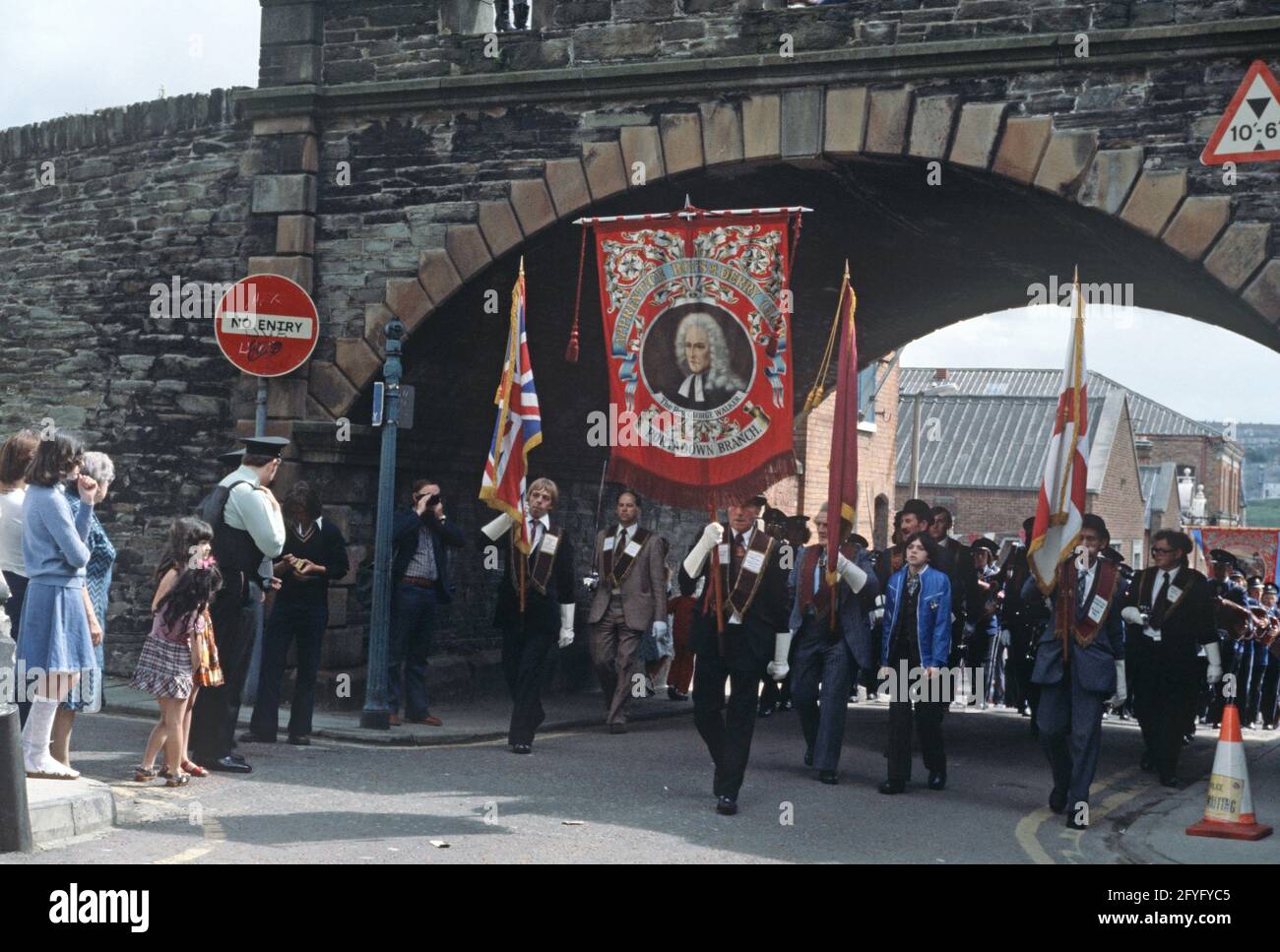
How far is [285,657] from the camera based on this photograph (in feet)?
35.3

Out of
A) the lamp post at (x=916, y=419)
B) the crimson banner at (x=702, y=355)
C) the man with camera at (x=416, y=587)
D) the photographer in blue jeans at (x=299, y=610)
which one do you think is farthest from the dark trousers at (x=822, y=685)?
the lamp post at (x=916, y=419)

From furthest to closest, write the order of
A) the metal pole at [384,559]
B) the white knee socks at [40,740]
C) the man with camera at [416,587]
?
the man with camera at [416,587] → the metal pole at [384,559] → the white knee socks at [40,740]

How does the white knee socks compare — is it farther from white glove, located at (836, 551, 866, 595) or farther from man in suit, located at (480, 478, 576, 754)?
white glove, located at (836, 551, 866, 595)

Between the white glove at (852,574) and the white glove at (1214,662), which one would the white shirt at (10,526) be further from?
the white glove at (1214,662)

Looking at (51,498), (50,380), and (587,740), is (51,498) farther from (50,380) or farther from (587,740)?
(50,380)

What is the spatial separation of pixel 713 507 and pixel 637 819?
8.48ft

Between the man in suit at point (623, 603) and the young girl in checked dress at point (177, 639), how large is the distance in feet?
14.6

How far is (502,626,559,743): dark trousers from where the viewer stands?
1105cm

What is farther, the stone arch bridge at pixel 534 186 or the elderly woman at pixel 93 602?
the stone arch bridge at pixel 534 186

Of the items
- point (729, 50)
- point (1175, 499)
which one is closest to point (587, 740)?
point (729, 50)

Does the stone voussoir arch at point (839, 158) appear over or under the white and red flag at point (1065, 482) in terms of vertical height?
over

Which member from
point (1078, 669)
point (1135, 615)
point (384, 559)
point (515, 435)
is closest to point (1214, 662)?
point (1135, 615)

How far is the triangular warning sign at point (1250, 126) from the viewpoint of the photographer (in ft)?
33.7

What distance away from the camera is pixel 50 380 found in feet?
48.3
